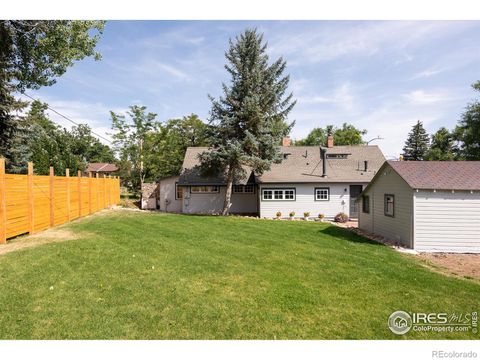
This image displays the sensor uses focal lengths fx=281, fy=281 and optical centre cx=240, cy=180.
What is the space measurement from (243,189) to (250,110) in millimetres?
6953

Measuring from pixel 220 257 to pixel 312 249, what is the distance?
3521 millimetres

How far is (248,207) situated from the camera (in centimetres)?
2334

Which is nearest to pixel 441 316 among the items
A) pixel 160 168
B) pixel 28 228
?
pixel 28 228

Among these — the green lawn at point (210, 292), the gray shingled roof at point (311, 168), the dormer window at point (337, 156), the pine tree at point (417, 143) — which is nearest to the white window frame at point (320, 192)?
the gray shingled roof at point (311, 168)

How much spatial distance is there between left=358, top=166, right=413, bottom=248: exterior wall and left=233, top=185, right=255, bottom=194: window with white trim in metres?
A: 9.68

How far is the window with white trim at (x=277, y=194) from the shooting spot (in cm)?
2133

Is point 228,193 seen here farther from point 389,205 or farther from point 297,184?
point 389,205

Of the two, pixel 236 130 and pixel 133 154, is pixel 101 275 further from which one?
pixel 133 154

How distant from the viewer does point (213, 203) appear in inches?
917

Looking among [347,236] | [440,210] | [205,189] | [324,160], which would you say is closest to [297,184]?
[324,160]

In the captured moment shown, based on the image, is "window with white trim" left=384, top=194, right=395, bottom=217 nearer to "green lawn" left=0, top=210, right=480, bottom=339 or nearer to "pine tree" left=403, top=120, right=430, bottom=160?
"green lawn" left=0, top=210, right=480, bottom=339

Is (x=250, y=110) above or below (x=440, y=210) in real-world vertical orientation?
above

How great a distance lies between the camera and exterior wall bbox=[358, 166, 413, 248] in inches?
452

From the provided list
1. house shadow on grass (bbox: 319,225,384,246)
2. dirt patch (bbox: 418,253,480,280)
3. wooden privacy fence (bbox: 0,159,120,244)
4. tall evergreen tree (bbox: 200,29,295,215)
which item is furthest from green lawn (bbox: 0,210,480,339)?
tall evergreen tree (bbox: 200,29,295,215)
